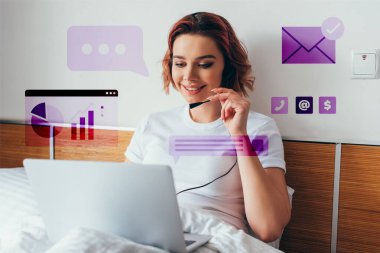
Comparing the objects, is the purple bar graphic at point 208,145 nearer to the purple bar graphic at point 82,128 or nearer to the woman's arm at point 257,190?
the woman's arm at point 257,190

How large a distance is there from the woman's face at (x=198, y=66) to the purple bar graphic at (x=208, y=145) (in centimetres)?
13

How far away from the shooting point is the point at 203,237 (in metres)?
1.09

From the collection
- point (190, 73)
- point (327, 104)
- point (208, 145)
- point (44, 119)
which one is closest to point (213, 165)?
point (208, 145)

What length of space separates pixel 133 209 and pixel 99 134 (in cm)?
91

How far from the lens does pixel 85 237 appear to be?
0.91 metres

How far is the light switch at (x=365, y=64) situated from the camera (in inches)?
54.5

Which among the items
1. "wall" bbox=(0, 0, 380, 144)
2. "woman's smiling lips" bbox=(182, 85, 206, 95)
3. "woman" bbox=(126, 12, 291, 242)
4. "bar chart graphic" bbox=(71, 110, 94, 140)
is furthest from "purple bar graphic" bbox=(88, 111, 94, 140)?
"woman's smiling lips" bbox=(182, 85, 206, 95)

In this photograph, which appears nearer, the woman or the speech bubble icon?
the woman

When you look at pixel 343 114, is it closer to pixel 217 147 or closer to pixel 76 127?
pixel 217 147

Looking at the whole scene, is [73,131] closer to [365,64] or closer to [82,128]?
[82,128]

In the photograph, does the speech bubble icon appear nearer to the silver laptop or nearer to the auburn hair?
the auburn hair

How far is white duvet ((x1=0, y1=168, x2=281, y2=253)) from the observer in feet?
2.95

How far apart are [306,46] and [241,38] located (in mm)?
216

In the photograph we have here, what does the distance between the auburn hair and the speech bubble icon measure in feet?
0.80
